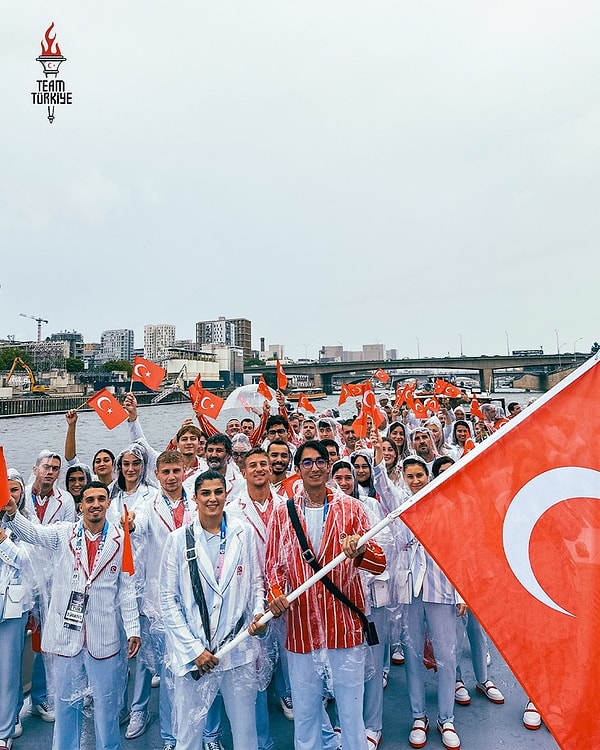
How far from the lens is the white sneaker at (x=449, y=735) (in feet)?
11.4

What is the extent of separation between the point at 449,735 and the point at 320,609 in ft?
4.83

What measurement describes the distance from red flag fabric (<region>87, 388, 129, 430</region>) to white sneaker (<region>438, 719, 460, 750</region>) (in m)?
5.12

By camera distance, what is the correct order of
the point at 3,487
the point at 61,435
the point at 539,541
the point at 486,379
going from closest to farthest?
the point at 539,541 < the point at 3,487 < the point at 61,435 < the point at 486,379

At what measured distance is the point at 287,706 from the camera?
3.93m

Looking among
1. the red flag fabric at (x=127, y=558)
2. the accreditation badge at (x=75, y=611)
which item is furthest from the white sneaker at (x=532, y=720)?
the accreditation badge at (x=75, y=611)

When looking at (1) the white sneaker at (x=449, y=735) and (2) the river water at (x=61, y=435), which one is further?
(2) the river water at (x=61, y=435)

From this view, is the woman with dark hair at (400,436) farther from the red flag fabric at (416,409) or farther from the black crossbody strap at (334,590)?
the red flag fabric at (416,409)

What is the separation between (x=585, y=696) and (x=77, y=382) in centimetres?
9408

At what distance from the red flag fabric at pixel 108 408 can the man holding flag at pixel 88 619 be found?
12.2 feet

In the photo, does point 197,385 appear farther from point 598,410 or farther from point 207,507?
point 598,410

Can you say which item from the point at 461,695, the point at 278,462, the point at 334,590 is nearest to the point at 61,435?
the point at 278,462

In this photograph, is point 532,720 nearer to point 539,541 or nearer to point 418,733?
point 418,733

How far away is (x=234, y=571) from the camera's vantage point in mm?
2945

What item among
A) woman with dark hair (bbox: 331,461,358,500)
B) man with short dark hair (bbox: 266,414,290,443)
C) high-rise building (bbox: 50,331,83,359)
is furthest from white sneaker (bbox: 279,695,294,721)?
high-rise building (bbox: 50,331,83,359)
